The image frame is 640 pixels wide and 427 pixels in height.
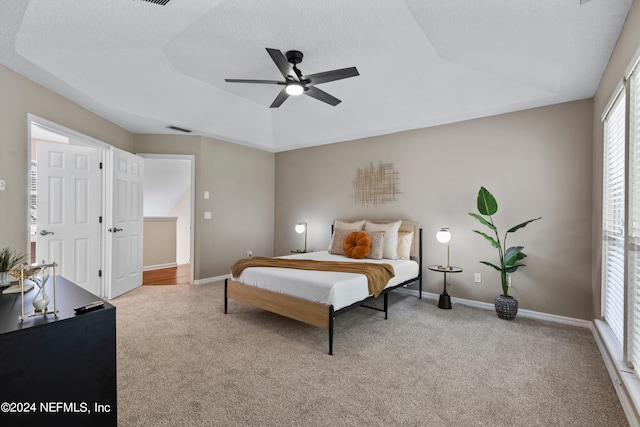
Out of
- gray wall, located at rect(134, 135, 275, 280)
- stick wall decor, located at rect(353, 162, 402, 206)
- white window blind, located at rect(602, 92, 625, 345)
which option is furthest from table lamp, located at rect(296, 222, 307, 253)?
white window blind, located at rect(602, 92, 625, 345)

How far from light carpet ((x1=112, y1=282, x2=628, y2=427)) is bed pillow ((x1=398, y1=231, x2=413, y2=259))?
968 mm

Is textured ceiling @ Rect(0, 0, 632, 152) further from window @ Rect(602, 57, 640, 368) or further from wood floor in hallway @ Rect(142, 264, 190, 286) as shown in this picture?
wood floor in hallway @ Rect(142, 264, 190, 286)

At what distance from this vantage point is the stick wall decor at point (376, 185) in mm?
4684

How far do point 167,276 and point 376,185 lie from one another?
4.14 metres

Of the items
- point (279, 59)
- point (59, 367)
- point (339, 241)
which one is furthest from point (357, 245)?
point (59, 367)

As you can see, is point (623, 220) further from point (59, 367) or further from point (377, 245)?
point (59, 367)

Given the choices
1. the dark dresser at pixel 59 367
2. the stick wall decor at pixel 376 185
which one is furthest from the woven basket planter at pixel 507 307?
the dark dresser at pixel 59 367

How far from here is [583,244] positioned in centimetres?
322

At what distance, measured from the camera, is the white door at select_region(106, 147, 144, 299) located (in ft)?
13.7

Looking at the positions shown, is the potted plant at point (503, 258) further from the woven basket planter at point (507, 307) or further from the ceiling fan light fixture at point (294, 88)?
the ceiling fan light fixture at point (294, 88)

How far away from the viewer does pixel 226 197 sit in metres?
5.42

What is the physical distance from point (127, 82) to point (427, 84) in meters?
3.45

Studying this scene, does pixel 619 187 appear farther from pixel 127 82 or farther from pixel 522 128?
pixel 127 82

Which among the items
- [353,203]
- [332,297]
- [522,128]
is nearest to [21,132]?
[332,297]
